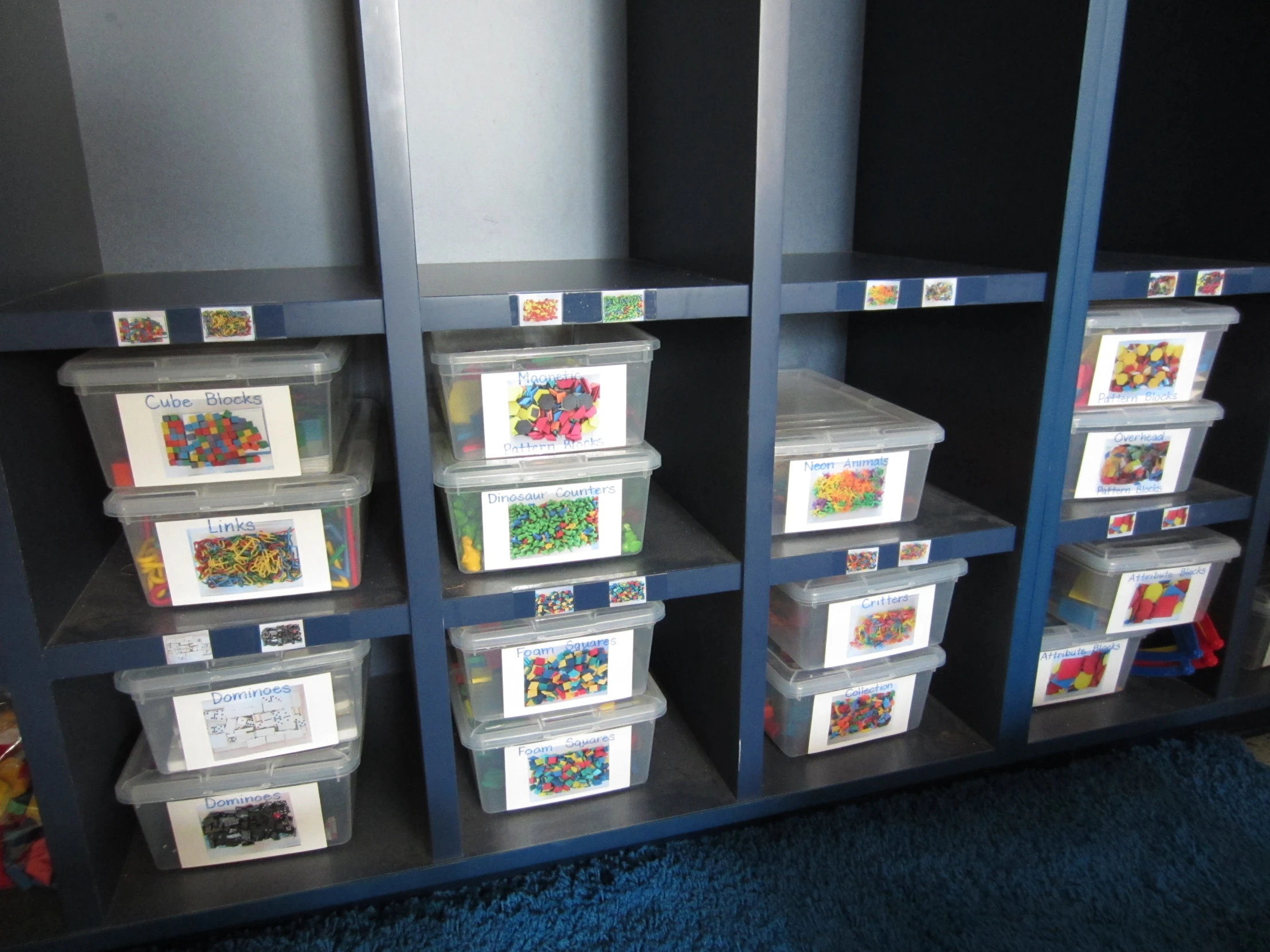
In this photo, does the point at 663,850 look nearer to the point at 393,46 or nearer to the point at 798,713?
the point at 798,713

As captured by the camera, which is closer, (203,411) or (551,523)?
(203,411)

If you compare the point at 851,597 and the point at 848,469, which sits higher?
the point at 848,469

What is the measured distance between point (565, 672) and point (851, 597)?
1.49 ft

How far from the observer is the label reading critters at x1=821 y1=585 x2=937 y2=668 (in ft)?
4.46

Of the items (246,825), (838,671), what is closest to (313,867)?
(246,825)

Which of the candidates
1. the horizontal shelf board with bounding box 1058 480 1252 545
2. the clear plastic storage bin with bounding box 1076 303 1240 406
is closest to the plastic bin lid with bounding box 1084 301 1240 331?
the clear plastic storage bin with bounding box 1076 303 1240 406

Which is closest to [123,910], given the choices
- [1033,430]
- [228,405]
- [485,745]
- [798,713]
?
[485,745]

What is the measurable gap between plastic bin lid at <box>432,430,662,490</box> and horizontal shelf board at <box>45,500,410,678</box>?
17 cm

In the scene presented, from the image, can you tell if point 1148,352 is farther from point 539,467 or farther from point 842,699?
point 539,467

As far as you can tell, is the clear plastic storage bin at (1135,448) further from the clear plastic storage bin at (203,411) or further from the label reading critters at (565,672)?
the clear plastic storage bin at (203,411)

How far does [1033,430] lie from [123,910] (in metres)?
1.43

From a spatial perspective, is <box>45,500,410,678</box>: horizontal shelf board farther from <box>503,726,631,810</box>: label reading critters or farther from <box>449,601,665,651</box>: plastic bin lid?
<box>503,726,631,810</box>: label reading critters

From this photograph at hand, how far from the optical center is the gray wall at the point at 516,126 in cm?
138

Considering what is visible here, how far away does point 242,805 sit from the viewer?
1194mm
